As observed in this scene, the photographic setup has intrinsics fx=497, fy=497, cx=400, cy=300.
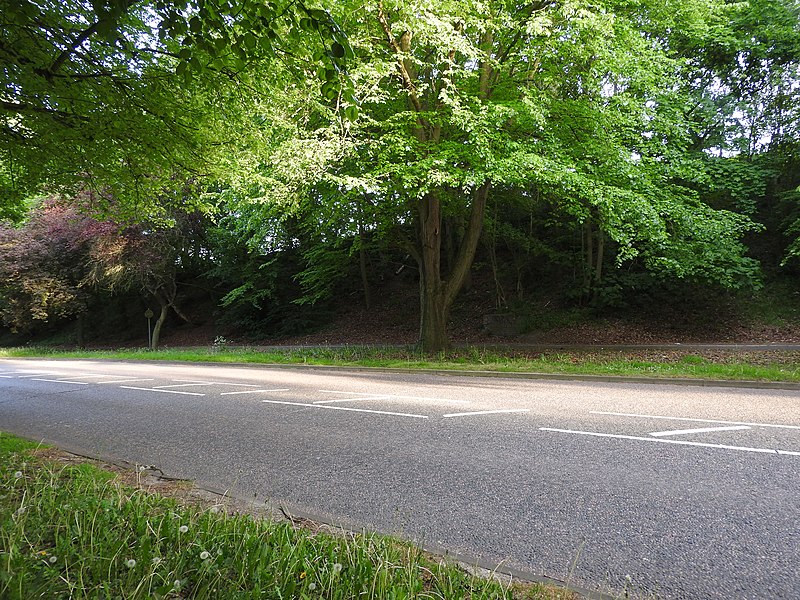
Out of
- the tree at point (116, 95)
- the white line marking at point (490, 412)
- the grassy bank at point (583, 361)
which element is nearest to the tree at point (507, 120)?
the tree at point (116, 95)

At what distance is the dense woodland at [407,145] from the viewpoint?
6.43m

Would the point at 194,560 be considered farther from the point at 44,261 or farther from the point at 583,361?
the point at 44,261

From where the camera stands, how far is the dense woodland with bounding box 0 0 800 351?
6430mm

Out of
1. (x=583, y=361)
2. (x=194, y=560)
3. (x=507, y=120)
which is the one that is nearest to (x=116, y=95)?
(x=194, y=560)

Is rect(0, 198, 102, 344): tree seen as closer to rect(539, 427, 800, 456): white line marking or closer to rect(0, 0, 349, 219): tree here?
rect(0, 0, 349, 219): tree

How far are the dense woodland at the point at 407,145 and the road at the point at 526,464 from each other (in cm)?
331

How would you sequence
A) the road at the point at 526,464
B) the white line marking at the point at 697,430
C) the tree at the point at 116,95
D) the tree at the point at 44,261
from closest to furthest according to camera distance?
1. the road at the point at 526,464
2. the tree at the point at 116,95
3. the white line marking at the point at 697,430
4. the tree at the point at 44,261

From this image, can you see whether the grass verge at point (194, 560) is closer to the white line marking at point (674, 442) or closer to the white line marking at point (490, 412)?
the white line marking at point (674, 442)

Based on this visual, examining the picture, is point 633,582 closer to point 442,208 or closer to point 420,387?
point 420,387

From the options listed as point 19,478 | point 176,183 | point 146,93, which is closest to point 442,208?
point 176,183

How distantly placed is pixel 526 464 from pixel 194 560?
3290 millimetres

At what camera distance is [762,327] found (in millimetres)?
18094

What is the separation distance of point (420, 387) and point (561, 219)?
52.9ft

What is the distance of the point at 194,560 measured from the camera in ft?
8.34
